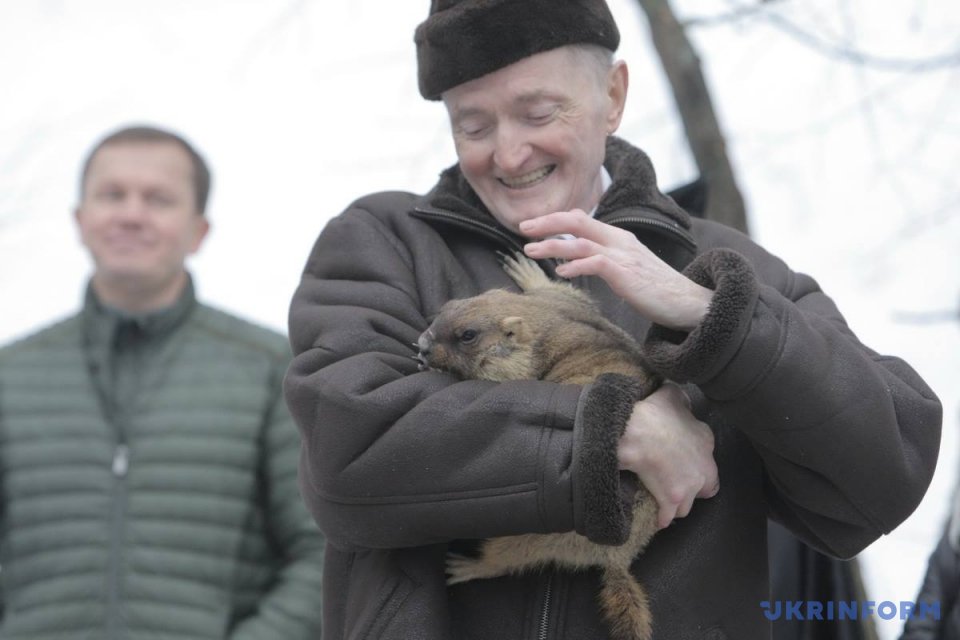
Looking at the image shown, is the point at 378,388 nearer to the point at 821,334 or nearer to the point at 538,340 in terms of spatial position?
the point at 538,340

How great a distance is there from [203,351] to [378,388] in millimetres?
2267

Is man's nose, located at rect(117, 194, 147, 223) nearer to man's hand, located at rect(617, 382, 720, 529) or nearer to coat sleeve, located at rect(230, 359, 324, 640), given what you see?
coat sleeve, located at rect(230, 359, 324, 640)

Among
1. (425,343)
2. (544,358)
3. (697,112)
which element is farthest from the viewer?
(697,112)

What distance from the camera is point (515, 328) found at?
340 centimetres

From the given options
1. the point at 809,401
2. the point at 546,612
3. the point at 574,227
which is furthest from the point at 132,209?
the point at 809,401

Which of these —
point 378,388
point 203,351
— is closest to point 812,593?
point 378,388

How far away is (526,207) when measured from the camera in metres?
3.28

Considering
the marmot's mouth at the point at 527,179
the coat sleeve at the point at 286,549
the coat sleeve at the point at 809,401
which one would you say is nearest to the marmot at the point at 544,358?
the marmot's mouth at the point at 527,179

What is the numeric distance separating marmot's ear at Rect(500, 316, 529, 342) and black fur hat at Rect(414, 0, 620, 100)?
63 cm

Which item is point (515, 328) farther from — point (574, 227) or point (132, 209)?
point (132, 209)

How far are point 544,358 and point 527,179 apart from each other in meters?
0.48

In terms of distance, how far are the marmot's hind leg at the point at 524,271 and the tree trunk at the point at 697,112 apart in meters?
2.46

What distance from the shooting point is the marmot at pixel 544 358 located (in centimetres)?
287

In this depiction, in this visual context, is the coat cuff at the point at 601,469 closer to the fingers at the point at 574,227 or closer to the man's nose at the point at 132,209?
the fingers at the point at 574,227
